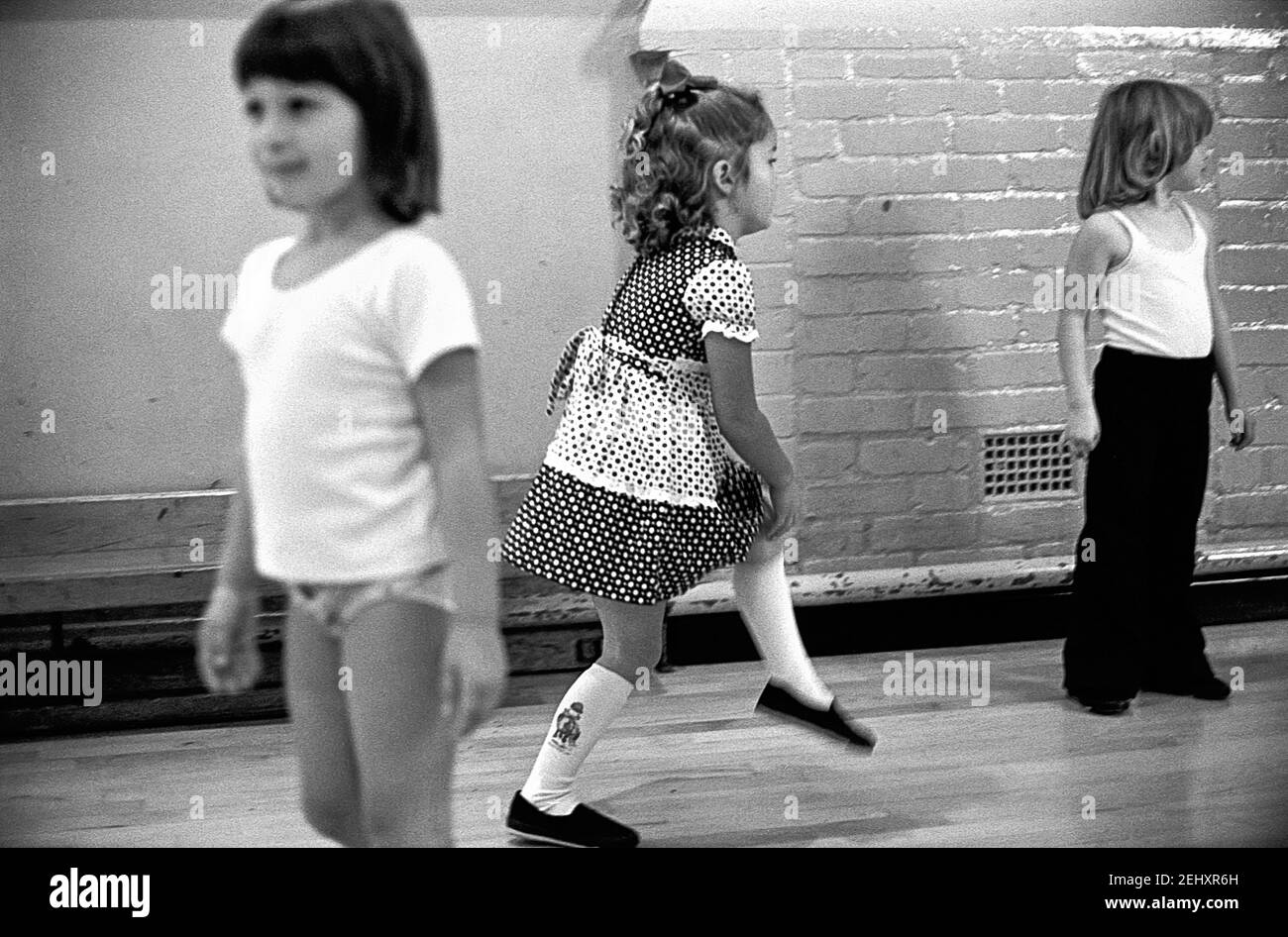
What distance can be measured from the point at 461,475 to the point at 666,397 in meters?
0.59

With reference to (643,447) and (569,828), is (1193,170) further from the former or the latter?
(569,828)

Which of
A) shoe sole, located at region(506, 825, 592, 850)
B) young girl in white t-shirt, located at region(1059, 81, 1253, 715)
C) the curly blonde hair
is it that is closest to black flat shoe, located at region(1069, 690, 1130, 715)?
young girl in white t-shirt, located at region(1059, 81, 1253, 715)

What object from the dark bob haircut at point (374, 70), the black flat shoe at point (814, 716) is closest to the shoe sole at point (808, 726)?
the black flat shoe at point (814, 716)

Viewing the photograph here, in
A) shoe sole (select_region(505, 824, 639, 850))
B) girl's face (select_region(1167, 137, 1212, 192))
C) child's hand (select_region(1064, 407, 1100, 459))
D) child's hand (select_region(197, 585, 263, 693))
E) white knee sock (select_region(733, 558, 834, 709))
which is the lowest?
shoe sole (select_region(505, 824, 639, 850))

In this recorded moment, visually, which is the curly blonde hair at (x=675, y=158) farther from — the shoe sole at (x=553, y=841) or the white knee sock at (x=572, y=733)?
the shoe sole at (x=553, y=841)

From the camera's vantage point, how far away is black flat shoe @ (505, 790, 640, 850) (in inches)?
66.9

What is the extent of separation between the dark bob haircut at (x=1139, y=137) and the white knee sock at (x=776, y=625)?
69cm

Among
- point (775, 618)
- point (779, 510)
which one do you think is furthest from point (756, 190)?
point (775, 618)

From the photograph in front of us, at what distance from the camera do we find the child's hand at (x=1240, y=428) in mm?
1949

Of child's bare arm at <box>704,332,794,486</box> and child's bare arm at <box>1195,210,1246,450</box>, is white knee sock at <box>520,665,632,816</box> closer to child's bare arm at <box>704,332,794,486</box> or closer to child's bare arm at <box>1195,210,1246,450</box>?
child's bare arm at <box>704,332,794,486</box>

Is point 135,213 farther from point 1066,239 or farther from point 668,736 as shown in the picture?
point 1066,239
